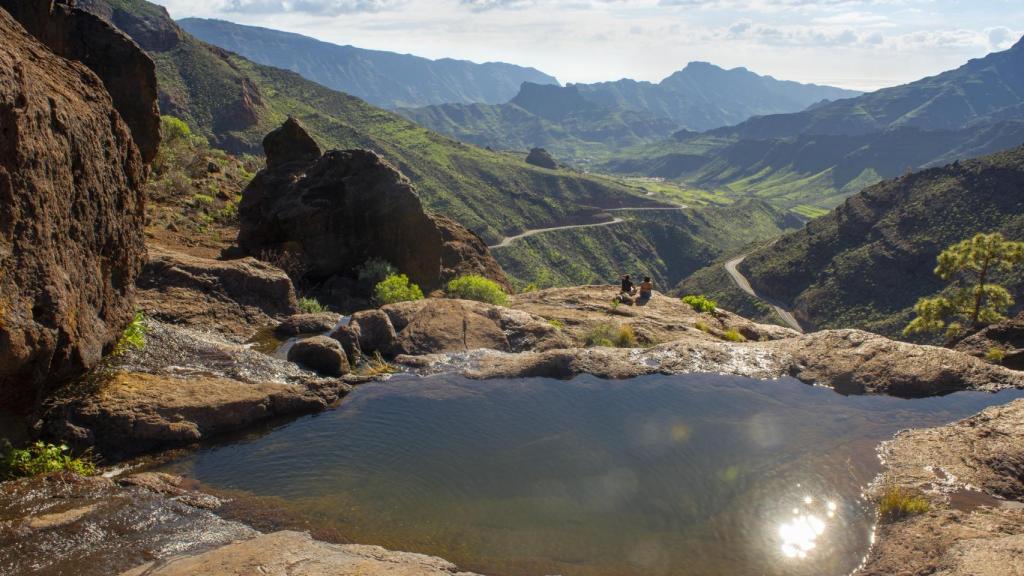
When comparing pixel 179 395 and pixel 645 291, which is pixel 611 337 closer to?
pixel 645 291

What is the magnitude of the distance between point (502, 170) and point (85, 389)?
186631mm

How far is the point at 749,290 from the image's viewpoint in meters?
125

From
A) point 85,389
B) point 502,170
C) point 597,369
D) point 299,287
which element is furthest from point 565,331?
point 502,170

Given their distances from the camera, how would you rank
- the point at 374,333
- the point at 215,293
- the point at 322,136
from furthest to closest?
the point at 322,136 → the point at 215,293 → the point at 374,333

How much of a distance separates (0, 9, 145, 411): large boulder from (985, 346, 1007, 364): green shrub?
27.8 metres

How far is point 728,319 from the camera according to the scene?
3291cm

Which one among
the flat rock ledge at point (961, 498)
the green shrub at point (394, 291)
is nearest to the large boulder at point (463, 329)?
the green shrub at point (394, 291)

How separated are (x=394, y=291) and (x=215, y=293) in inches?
308

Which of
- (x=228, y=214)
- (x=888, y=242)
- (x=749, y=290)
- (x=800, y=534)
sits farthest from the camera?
(x=749, y=290)

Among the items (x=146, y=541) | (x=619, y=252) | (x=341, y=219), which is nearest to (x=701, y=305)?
(x=341, y=219)

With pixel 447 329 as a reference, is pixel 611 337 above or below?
below

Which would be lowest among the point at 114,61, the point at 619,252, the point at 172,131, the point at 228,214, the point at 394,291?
the point at 619,252

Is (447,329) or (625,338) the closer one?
(447,329)

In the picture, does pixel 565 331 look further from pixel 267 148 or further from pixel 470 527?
pixel 267 148
